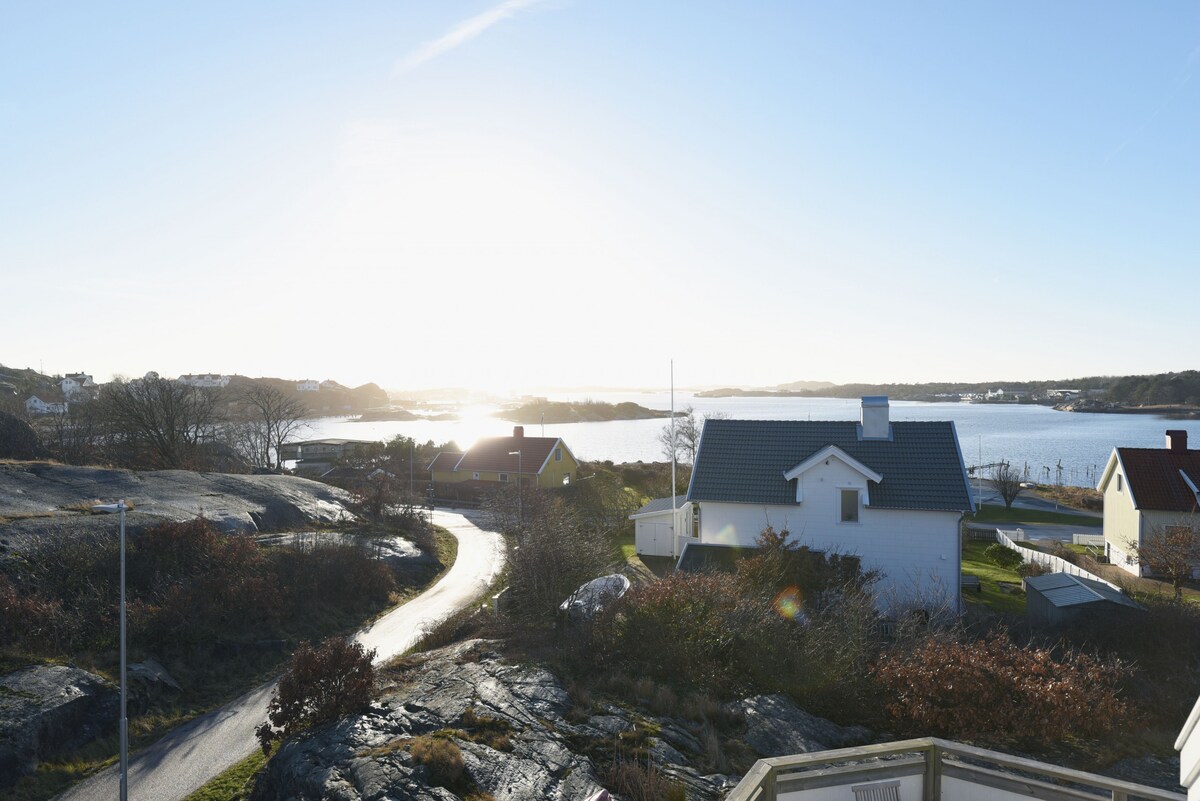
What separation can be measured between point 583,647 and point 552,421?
489ft

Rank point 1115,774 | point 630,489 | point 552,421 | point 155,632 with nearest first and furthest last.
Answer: point 1115,774
point 155,632
point 630,489
point 552,421

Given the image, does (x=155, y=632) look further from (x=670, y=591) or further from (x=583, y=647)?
(x=670, y=591)

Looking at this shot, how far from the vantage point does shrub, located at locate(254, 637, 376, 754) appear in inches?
514

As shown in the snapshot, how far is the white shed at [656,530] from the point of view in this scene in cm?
3198

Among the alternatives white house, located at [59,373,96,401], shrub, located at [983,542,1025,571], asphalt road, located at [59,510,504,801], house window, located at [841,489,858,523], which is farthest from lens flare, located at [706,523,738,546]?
white house, located at [59,373,96,401]

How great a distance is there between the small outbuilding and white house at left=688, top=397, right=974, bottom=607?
2.25 meters

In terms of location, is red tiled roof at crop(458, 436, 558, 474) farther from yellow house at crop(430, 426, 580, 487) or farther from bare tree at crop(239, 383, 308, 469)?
bare tree at crop(239, 383, 308, 469)

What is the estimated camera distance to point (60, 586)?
2066 cm

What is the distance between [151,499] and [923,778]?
104 feet

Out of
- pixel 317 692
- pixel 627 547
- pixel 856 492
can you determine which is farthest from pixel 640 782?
pixel 627 547

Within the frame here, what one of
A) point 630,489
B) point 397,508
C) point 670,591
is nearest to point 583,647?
point 670,591

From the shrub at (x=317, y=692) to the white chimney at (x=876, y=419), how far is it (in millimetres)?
19397

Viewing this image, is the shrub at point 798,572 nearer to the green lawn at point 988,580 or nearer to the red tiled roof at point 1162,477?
the green lawn at point 988,580

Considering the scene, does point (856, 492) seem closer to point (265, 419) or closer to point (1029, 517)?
point (1029, 517)
